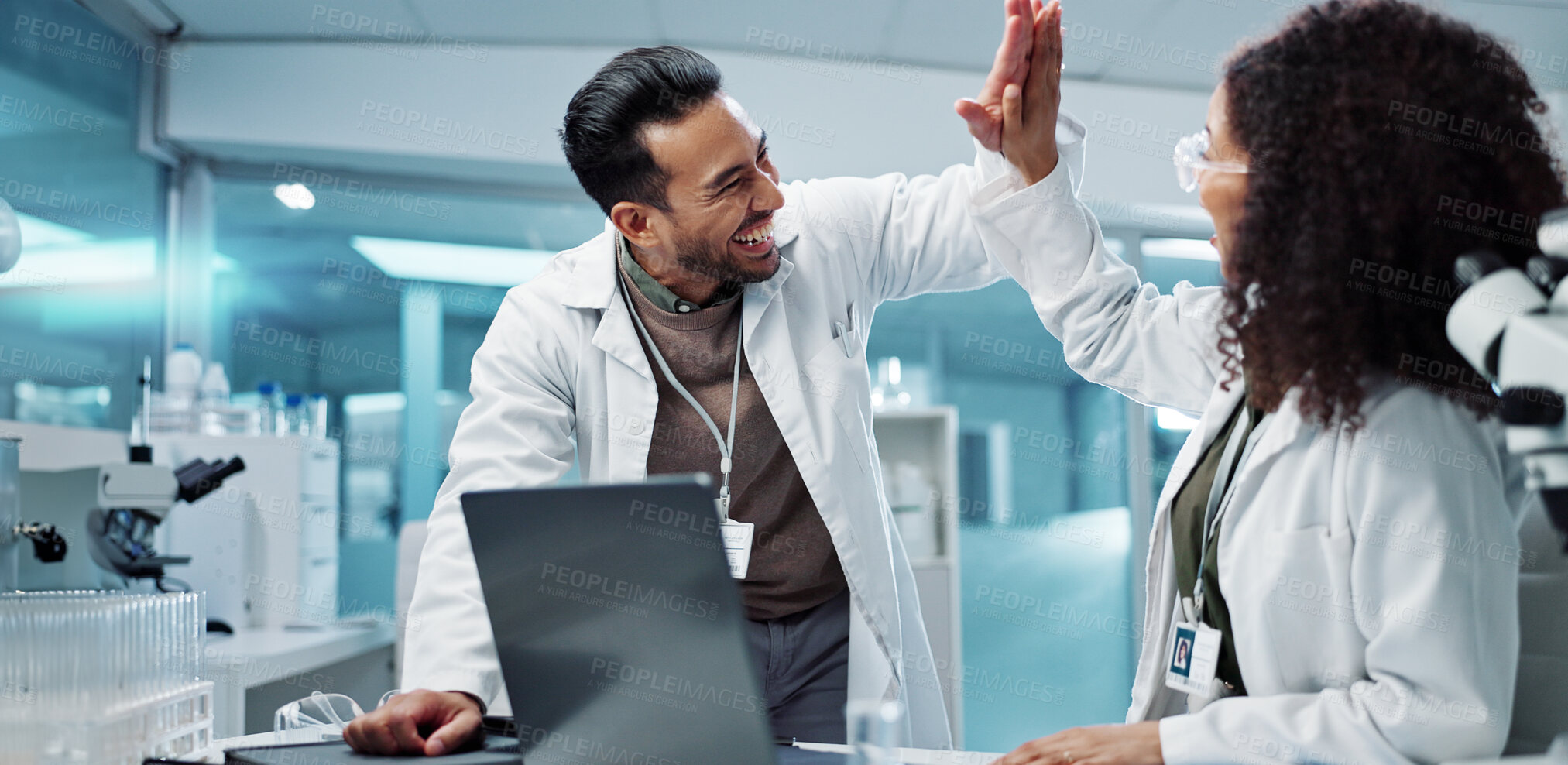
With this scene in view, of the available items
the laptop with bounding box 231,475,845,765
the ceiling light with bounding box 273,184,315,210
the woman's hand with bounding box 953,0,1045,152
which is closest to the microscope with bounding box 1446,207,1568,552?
the laptop with bounding box 231,475,845,765

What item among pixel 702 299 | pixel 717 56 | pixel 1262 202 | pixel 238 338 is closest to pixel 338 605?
pixel 238 338

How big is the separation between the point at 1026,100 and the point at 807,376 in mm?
517

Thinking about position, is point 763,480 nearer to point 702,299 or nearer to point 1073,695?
point 702,299

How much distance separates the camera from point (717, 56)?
408 cm

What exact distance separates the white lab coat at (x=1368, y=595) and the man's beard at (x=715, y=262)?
2.26ft

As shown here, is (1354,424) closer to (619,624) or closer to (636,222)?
(619,624)

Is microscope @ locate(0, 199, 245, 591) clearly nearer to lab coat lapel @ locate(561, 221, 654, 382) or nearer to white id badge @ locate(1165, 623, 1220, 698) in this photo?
lab coat lapel @ locate(561, 221, 654, 382)

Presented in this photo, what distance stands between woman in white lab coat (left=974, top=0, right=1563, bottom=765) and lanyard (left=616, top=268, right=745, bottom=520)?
64 centimetres

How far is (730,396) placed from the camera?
1.59m

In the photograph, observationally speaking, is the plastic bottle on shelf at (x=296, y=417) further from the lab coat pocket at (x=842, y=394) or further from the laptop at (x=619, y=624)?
the laptop at (x=619, y=624)

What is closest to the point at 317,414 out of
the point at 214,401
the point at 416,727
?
the point at 214,401

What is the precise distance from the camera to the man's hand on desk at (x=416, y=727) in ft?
3.26

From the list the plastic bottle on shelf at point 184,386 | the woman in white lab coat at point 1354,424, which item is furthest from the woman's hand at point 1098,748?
the plastic bottle on shelf at point 184,386

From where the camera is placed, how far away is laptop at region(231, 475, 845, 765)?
755 millimetres
